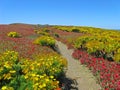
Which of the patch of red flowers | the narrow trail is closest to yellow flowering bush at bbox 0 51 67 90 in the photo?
the narrow trail

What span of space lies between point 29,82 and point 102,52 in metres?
A: 16.7

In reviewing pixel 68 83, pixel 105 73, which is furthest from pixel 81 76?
pixel 68 83

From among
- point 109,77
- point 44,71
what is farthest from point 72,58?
point 44,71

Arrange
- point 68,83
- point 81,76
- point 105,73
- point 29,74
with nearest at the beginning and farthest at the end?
point 29,74
point 68,83
point 105,73
point 81,76

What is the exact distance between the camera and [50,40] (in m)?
30.2

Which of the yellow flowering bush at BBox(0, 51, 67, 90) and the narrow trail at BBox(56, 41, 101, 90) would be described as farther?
the narrow trail at BBox(56, 41, 101, 90)

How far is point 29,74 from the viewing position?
39.1 ft

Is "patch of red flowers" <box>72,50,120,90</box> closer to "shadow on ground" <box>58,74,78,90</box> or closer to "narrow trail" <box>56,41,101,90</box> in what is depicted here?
"narrow trail" <box>56,41,101,90</box>

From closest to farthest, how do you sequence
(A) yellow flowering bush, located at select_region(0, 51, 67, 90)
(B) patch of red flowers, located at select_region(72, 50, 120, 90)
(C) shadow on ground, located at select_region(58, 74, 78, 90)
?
1. (A) yellow flowering bush, located at select_region(0, 51, 67, 90)
2. (C) shadow on ground, located at select_region(58, 74, 78, 90)
3. (B) patch of red flowers, located at select_region(72, 50, 120, 90)

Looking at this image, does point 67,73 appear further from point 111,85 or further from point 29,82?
point 29,82

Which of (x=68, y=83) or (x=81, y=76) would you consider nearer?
(x=68, y=83)

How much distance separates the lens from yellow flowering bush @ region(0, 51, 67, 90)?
10.4 metres

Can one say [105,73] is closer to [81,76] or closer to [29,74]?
[81,76]

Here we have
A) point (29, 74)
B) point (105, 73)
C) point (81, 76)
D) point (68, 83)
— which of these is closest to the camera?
point (29, 74)
